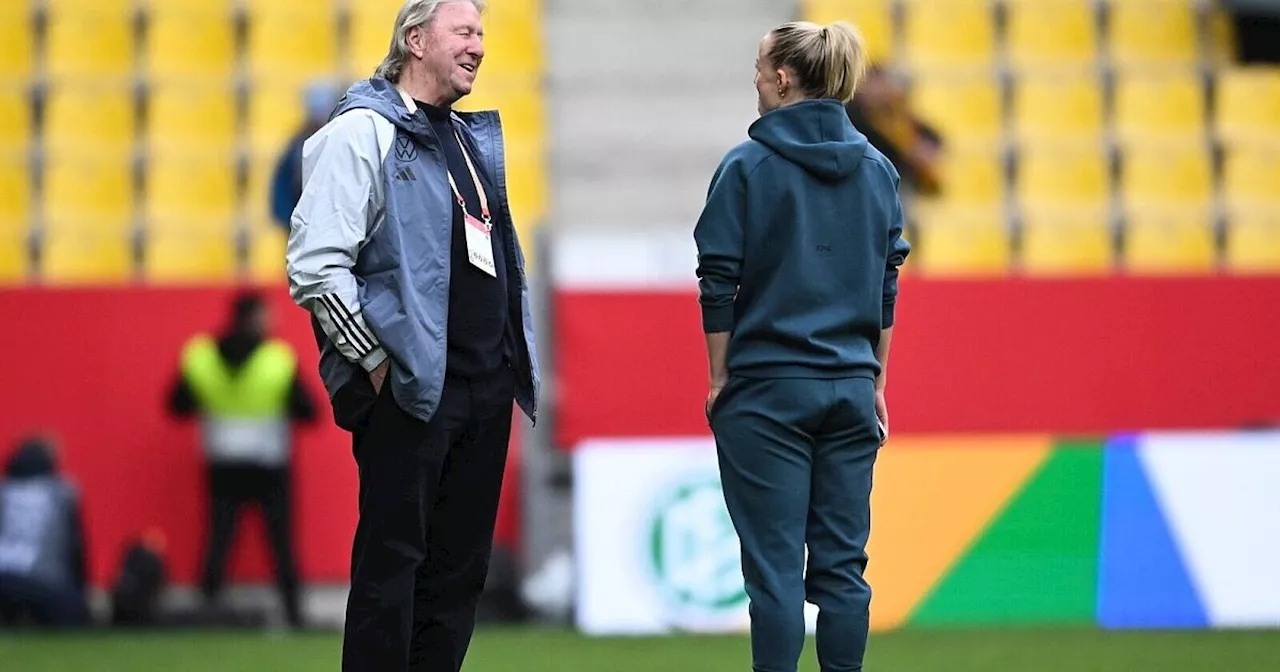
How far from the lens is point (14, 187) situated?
12.0 m

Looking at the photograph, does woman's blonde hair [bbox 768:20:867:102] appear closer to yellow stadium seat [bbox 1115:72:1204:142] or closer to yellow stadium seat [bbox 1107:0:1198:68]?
yellow stadium seat [bbox 1115:72:1204:142]

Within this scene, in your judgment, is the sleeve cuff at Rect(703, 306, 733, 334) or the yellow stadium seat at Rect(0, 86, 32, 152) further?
the yellow stadium seat at Rect(0, 86, 32, 152)

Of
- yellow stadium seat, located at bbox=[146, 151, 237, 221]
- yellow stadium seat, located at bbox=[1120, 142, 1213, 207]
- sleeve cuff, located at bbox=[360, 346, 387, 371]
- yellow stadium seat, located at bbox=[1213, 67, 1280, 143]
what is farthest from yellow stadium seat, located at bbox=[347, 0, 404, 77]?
sleeve cuff, located at bbox=[360, 346, 387, 371]

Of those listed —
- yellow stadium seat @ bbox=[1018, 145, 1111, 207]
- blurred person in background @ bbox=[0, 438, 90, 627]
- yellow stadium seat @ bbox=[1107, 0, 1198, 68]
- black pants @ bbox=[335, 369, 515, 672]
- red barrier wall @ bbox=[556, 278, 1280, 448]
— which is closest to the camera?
black pants @ bbox=[335, 369, 515, 672]

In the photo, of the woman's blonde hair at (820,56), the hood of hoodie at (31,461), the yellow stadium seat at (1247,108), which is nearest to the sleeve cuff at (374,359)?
the woman's blonde hair at (820,56)

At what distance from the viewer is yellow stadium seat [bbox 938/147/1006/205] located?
12.4 m

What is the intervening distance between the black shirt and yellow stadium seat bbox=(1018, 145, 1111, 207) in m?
8.03

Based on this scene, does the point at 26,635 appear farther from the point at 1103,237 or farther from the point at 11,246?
the point at 1103,237

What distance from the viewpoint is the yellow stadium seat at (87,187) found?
39.4 feet

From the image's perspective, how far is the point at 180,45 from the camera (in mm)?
12773

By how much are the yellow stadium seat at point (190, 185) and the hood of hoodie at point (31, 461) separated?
2534 mm

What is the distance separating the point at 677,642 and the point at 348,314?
442cm

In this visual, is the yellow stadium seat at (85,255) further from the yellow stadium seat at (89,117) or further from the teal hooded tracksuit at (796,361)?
the teal hooded tracksuit at (796,361)

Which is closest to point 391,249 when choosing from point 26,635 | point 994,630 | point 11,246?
point 994,630
